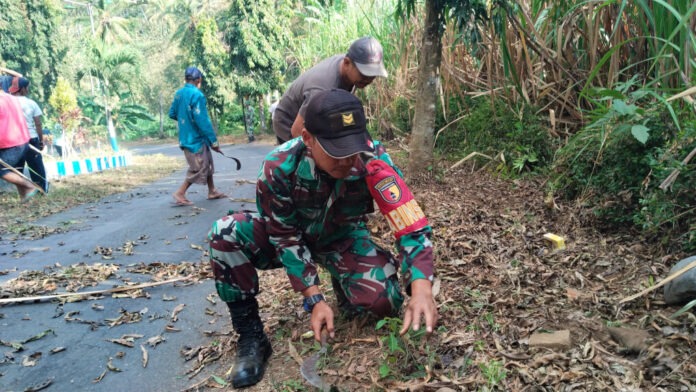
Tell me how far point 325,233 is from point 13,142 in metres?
6.11

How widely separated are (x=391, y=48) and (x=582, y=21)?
3395 millimetres

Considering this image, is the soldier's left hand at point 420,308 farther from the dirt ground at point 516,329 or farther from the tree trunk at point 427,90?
the tree trunk at point 427,90

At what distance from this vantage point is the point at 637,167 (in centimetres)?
275

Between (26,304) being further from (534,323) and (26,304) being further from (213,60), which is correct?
(213,60)

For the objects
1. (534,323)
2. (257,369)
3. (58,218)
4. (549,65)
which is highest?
(549,65)

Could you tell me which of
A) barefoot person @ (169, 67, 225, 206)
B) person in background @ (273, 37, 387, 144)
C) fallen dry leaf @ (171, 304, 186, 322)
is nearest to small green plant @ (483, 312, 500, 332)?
person in background @ (273, 37, 387, 144)

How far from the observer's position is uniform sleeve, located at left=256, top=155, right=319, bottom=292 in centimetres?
206

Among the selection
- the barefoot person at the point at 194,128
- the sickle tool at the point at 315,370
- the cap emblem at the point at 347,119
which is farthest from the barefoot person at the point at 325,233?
the barefoot person at the point at 194,128

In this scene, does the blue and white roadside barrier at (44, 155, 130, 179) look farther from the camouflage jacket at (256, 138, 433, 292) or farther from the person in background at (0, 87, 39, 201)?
the camouflage jacket at (256, 138, 433, 292)

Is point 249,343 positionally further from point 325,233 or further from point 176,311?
point 176,311

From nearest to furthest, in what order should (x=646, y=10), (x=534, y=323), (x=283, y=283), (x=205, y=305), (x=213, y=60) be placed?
(x=534, y=323), (x=646, y=10), (x=205, y=305), (x=283, y=283), (x=213, y=60)

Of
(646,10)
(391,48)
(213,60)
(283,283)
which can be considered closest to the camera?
(646,10)

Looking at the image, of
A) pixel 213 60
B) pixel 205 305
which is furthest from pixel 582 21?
pixel 213 60

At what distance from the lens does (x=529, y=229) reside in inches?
122
